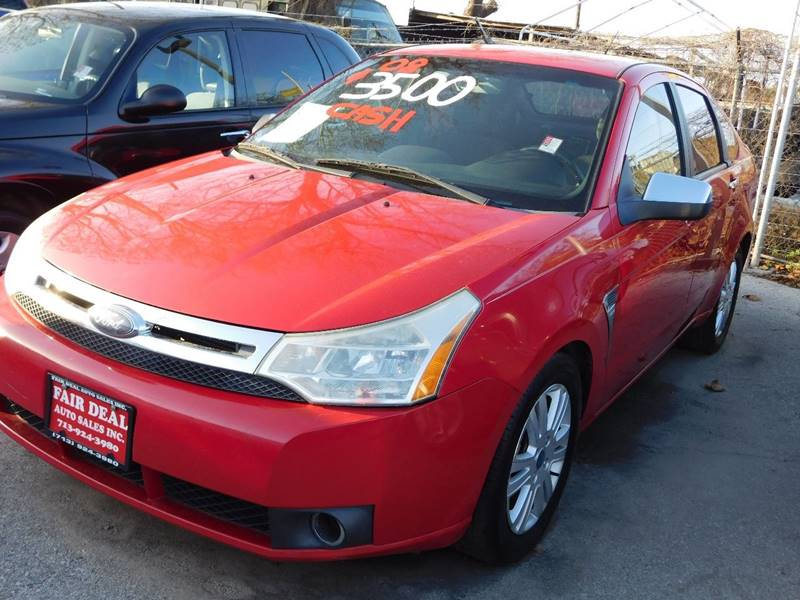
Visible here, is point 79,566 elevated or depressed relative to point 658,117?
depressed

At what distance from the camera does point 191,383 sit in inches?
96.2

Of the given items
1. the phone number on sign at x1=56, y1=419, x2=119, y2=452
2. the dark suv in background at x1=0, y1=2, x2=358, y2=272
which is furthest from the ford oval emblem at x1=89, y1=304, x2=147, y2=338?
the dark suv in background at x1=0, y1=2, x2=358, y2=272


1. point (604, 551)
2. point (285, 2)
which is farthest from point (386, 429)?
point (285, 2)

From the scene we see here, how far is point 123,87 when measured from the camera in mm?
4777

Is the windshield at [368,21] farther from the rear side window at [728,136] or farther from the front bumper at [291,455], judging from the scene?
the front bumper at [291,455]

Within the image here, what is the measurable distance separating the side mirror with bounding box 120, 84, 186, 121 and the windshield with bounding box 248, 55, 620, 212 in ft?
3.01

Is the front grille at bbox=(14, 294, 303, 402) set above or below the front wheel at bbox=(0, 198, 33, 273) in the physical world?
above

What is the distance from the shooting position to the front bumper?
7.69 feet

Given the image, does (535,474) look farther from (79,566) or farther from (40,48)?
(40,48)

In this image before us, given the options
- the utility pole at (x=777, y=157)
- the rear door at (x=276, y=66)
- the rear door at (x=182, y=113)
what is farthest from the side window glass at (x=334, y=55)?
the utility pole at (x=777, y=157)

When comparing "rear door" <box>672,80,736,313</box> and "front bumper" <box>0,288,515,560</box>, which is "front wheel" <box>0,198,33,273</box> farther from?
"rear door" <box>672,80,736,313</box>

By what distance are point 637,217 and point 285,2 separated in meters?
12.6

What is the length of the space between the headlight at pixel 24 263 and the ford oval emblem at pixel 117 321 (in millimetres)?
430

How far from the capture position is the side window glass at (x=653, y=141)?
12.0 feet
